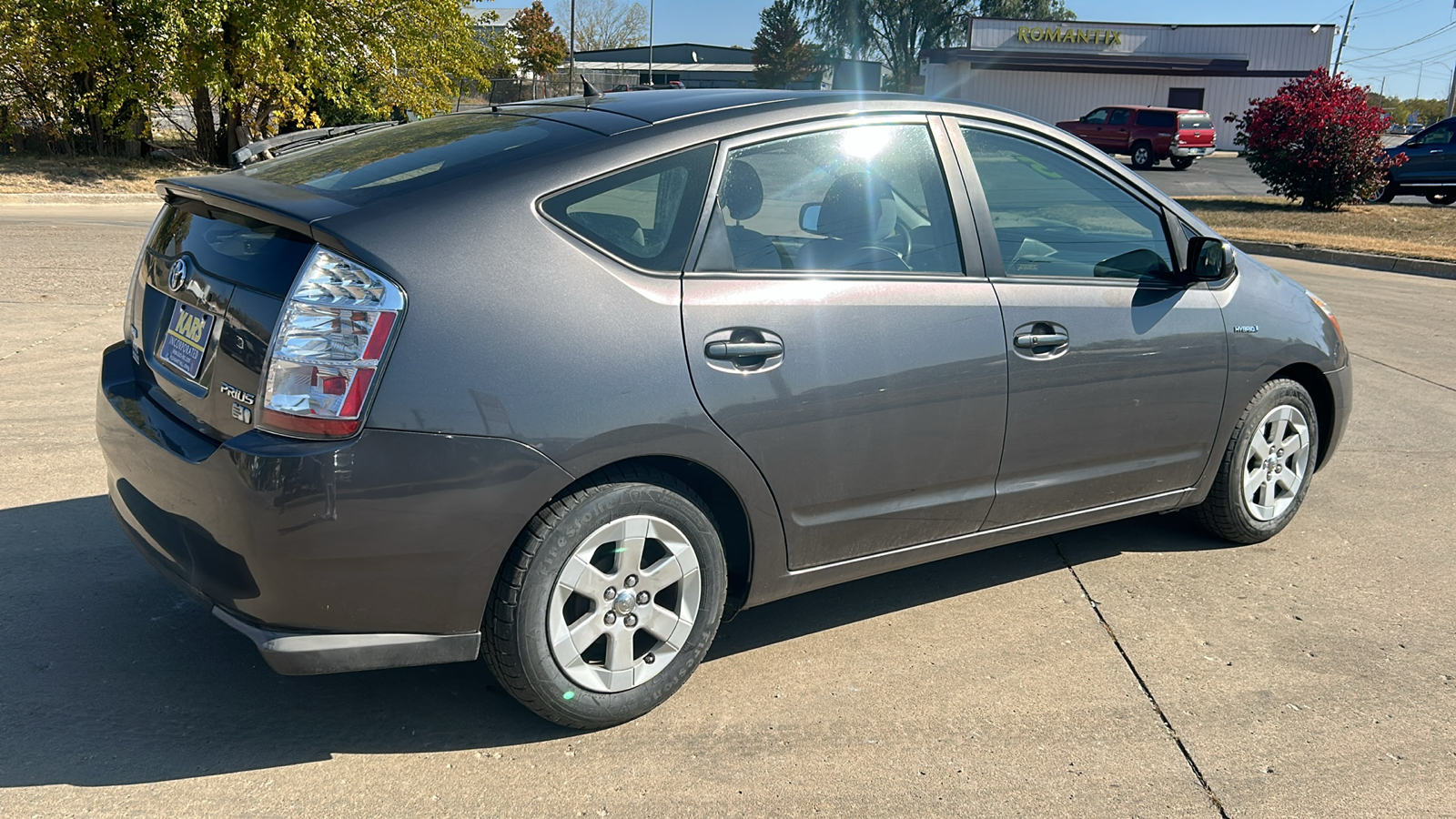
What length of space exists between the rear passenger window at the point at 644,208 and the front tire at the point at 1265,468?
2488 mm

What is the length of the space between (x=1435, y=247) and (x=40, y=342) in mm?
17210

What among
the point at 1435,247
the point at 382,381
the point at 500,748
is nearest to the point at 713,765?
the point at 500,748

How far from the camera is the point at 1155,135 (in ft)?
112

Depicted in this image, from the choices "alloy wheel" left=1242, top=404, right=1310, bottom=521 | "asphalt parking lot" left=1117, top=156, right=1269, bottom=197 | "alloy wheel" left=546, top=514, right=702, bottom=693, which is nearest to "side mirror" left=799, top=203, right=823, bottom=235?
"alloy wheel" left=546, top=514, right=702, bottom=693

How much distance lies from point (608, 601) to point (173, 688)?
1297 mm

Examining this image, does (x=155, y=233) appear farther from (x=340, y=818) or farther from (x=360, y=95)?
(x=360, y=95)

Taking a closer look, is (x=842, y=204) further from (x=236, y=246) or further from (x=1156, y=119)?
(x=1156, y=119)

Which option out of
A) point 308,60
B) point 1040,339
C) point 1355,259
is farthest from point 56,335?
point 1355,259

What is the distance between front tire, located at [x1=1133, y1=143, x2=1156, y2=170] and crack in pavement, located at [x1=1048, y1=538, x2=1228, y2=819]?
108 feet

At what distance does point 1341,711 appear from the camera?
3396 mm

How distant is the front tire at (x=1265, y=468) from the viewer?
446 cm

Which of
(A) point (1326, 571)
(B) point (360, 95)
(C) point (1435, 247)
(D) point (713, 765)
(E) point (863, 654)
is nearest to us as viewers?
(D) point (713, 765)

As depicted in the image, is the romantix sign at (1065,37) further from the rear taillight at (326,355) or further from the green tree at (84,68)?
the rear taillight at (326,355)

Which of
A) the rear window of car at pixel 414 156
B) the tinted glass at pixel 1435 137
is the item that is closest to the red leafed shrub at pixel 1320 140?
the tinted glass at pixel 1435 137
